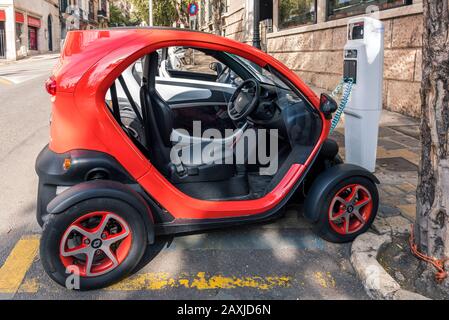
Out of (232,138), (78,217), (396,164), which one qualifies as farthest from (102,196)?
(396,164)

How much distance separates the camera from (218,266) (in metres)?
2.83

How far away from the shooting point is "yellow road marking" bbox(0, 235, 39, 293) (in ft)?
8.46

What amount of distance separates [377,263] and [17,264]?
234cm

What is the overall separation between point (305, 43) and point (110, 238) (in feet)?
32.8

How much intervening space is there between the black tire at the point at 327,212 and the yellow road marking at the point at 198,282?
1.69ft

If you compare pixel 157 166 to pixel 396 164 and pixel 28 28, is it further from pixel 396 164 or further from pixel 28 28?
pixel 28 28

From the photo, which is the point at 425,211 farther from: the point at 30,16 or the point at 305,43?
the point at 30,16

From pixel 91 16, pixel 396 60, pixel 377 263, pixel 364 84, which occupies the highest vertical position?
pixel 91 16

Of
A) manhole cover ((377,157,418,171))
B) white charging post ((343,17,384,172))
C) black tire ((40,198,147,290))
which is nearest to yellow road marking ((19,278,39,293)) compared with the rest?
black tire ((40,198,147,290))

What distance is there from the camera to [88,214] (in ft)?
8.02

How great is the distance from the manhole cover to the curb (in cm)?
144

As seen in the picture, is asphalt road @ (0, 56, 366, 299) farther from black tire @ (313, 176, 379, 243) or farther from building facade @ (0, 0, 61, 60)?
building facade @ (0, 0, 61, 60)

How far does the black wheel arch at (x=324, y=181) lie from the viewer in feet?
9.70

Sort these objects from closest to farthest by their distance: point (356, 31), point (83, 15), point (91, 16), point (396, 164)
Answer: point (356, 31) → point (396, 164) → point (83, 15) → point (91, 16)
